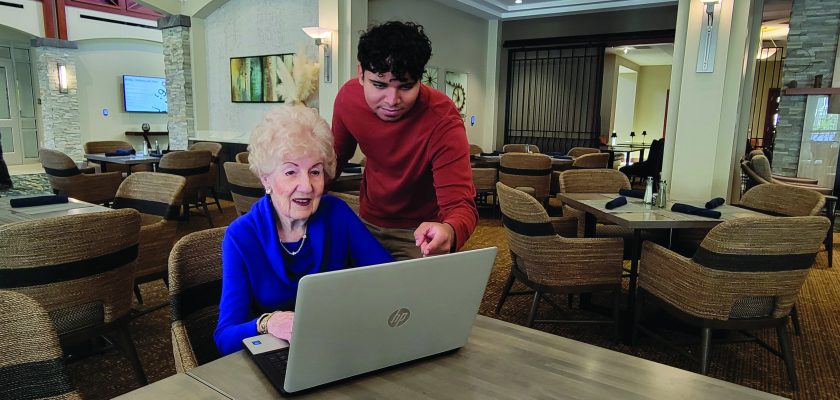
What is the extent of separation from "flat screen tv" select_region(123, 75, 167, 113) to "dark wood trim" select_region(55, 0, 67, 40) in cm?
181

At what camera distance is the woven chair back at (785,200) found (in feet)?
9.77

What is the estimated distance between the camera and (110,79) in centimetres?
1228

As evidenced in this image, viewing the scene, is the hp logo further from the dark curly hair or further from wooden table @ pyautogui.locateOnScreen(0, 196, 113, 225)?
wooden table @ pyautogui.locateOnScreen(0, 196, 113, 225)

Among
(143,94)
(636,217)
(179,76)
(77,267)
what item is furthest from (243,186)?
(143,94)

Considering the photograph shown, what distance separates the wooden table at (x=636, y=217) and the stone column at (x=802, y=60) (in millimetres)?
5046

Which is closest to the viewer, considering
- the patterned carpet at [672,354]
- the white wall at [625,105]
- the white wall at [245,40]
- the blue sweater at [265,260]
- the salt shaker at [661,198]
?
the blue sweater at [265,260]

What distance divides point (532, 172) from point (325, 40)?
3049mm

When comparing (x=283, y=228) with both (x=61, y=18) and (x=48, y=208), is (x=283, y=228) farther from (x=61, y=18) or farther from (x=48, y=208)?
(x=61, y=18)

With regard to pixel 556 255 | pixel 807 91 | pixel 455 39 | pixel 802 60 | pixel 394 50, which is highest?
pixel 455 39

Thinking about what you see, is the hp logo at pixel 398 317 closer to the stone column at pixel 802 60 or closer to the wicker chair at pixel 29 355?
the wicker chair at pixel 29 355

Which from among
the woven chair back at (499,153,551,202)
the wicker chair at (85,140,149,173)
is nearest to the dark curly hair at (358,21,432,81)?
the woven chair back at (499,153,551,202)

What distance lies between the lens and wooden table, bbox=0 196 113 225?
239 centimetres

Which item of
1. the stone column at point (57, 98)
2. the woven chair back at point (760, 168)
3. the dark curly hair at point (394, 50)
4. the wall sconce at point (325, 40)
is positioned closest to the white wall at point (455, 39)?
the wall sconce at point (325, 40)

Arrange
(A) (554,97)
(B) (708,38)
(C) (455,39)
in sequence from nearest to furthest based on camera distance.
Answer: (B) (708,38), (C) (455,39), (A) (554,97)
